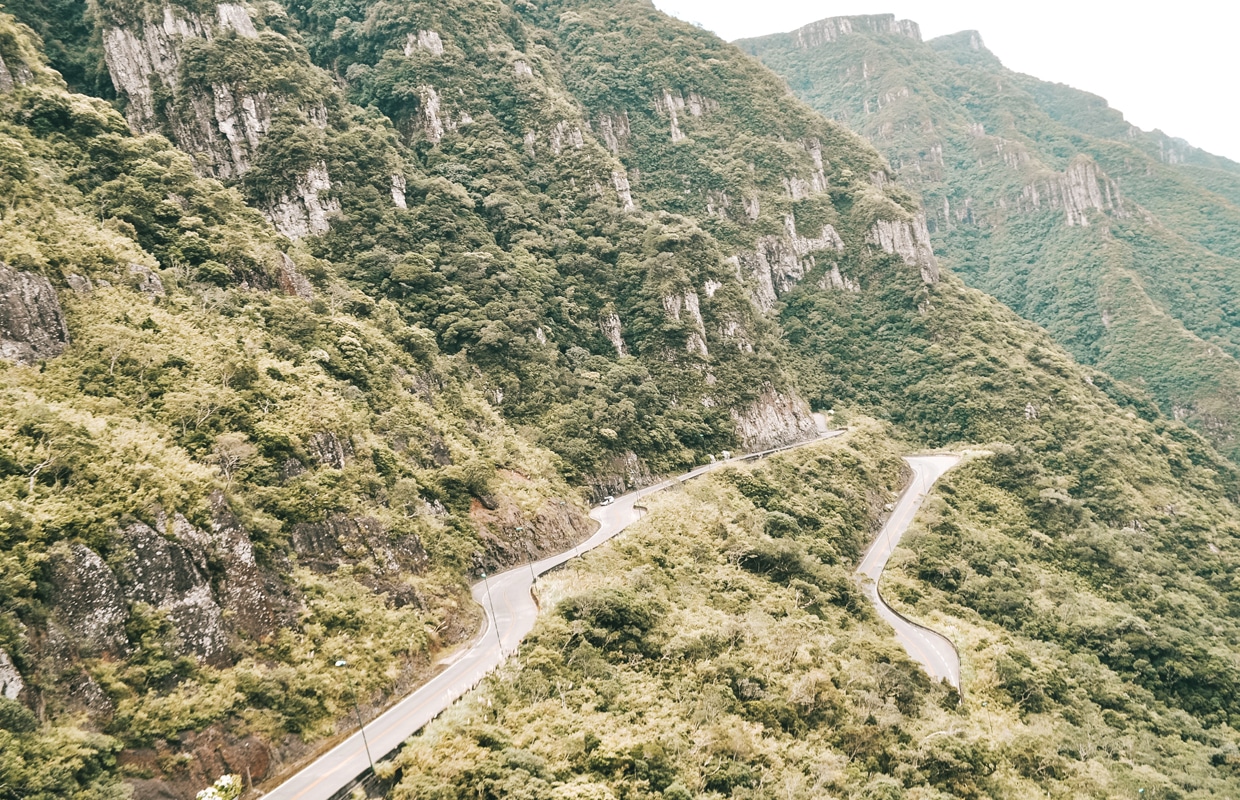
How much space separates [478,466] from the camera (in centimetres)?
4247

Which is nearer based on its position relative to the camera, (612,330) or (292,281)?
(292,281)

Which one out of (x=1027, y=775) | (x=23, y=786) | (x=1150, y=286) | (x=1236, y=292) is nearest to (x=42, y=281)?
(x=23, y=786)

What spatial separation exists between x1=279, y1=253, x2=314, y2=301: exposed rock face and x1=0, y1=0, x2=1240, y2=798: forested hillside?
0.76 ft

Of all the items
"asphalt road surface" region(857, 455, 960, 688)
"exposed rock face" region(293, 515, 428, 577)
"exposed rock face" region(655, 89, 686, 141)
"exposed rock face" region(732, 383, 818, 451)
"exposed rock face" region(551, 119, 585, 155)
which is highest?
"exposed rock face" region(655, 89, 686, 141)

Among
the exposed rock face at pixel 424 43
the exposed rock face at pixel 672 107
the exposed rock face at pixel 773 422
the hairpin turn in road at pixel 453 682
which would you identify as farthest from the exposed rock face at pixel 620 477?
the exposed rock face at pixel 672 107

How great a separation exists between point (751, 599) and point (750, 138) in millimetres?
100398

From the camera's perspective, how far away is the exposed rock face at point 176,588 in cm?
2134

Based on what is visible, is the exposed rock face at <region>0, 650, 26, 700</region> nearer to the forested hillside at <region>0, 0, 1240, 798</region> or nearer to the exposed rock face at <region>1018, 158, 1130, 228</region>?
the forested hillside at <region>0, 0, 1240, 798</region>

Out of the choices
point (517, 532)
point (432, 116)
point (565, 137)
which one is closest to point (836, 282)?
point (565, 137)

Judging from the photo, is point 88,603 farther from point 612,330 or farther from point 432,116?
point 432,116

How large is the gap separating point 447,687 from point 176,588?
10.6 metres

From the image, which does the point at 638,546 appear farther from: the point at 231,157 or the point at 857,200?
the point at 857,200

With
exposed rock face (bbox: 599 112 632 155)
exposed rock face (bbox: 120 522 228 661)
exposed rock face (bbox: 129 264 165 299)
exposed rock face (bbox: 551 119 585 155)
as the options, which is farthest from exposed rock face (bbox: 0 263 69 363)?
exposed rock face (bbox: 599 112 632 155)

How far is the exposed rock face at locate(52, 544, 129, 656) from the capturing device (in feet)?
62.5
